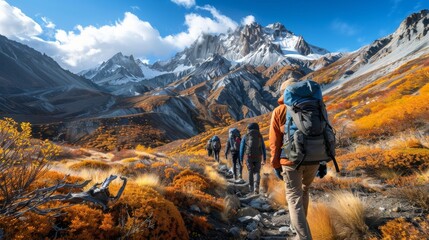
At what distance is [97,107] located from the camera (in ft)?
351

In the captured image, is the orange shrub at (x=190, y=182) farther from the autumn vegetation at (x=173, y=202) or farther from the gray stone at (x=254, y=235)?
the gray stone at (x=254, y=235)

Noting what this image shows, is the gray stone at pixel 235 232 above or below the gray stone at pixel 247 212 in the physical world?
above

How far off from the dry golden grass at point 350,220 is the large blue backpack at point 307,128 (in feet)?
4.25

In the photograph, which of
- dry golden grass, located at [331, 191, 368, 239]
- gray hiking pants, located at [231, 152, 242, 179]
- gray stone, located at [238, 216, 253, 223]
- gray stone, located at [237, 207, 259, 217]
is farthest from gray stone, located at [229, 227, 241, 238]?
gray hiking pants, located at [231, 152, 242, 179]

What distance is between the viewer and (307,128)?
3.79 metres

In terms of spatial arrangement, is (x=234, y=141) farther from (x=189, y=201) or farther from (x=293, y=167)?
(x=293, y=167)

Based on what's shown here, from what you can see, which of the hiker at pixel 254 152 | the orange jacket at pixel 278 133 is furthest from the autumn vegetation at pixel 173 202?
the orange jacket at pixel 278 133

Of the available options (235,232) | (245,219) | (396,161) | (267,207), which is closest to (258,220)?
(245,219)

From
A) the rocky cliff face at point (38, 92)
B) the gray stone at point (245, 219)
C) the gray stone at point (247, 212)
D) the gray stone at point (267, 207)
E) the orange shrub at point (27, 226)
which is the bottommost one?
the gray stone at point (267, 207)

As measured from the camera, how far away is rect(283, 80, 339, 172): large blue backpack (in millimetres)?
3836

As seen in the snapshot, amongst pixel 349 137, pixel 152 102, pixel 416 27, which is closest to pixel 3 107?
pixel 152 102

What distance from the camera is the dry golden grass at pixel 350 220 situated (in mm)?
4468

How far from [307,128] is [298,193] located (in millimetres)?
1099

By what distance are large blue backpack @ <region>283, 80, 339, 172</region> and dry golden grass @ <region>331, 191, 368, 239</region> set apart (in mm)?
1295
